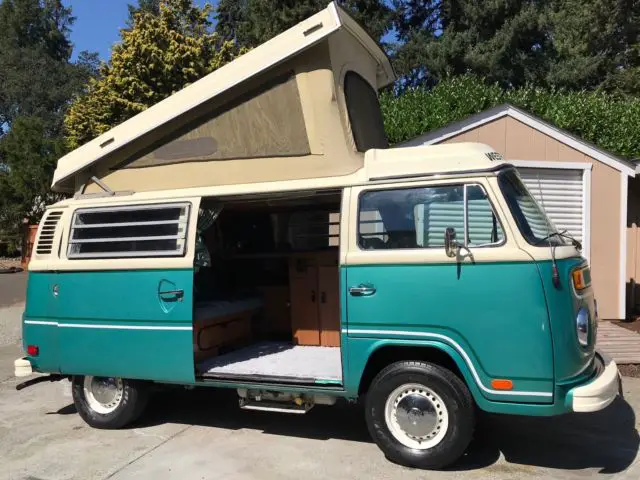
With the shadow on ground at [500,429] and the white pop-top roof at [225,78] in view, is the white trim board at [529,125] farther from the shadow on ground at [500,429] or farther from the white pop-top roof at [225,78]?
the shadow on ground at [500,429]

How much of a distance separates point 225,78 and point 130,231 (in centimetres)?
170

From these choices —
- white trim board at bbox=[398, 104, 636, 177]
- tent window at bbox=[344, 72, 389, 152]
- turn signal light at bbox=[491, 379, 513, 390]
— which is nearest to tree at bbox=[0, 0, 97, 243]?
white trim board at bbox=[398, 104, 636, 177]

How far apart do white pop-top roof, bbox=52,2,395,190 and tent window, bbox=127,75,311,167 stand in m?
0.19

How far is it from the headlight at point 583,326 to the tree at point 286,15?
20051mm

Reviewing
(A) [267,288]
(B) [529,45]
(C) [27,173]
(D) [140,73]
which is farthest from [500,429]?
(B) [529,45]

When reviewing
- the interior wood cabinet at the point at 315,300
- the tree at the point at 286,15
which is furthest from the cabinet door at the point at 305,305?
the tree at the point at 286,15

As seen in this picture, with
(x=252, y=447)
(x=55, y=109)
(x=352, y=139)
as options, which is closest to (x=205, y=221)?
(x=352, y=139)

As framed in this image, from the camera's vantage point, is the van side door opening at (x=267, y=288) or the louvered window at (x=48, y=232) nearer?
the van side door opening at (x=267, y=288)

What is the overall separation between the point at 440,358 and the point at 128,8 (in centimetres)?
2880

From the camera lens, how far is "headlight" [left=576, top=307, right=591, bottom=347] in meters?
4.19

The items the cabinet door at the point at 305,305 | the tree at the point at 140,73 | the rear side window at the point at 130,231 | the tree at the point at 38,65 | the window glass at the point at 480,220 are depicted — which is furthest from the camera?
the tree at the point at 38,65

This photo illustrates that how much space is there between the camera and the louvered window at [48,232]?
19.2ft

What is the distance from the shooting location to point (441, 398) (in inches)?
173

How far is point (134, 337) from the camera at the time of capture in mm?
5328
